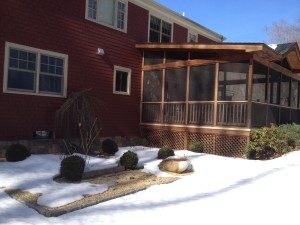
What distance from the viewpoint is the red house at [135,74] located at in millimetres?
11102

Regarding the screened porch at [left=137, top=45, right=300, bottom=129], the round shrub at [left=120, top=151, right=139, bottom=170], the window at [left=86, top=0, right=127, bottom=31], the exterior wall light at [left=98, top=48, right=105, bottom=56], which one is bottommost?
the round shrub at [left=120, top=151, right=139, bottom=170]

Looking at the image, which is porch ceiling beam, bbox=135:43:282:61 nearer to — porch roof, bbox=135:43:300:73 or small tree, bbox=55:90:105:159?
porch roof, bbox=135:43:300:73

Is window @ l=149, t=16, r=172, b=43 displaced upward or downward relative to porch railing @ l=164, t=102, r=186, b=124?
upward

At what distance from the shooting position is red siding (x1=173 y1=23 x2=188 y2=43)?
18.3 meters

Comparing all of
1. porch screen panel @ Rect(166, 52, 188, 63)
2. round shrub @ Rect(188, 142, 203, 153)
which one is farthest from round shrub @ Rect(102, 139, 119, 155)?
porch screen panel @ Rect(166, 52, 188, 63)

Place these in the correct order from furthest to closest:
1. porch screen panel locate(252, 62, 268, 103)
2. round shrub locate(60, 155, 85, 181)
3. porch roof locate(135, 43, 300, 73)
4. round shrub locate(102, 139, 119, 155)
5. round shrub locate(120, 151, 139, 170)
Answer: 1. porch screen panel locate(252, 62, 268, 103)
2. round shrub locate(102, 139, 119, 155)
3. porch roof locate(135, 43, 300, 73)
4. round shrub locate(120, 151, 139, 170)
5. round shrub locate(60, 155, 85, 181)

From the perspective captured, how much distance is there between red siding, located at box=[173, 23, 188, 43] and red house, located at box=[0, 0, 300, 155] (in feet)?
1.13

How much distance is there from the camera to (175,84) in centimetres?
1495

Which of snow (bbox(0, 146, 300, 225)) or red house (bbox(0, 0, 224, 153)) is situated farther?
red house (bbox(0, 0, 224, 153))

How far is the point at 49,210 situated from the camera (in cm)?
589

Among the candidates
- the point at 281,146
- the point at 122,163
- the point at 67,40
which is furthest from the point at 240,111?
the point at 67,40

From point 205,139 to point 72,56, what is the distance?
5.93 meters

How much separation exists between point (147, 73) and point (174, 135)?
10.7 ft

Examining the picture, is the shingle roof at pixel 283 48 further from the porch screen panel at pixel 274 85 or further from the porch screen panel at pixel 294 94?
the porch screen panel at pixel 294 94
